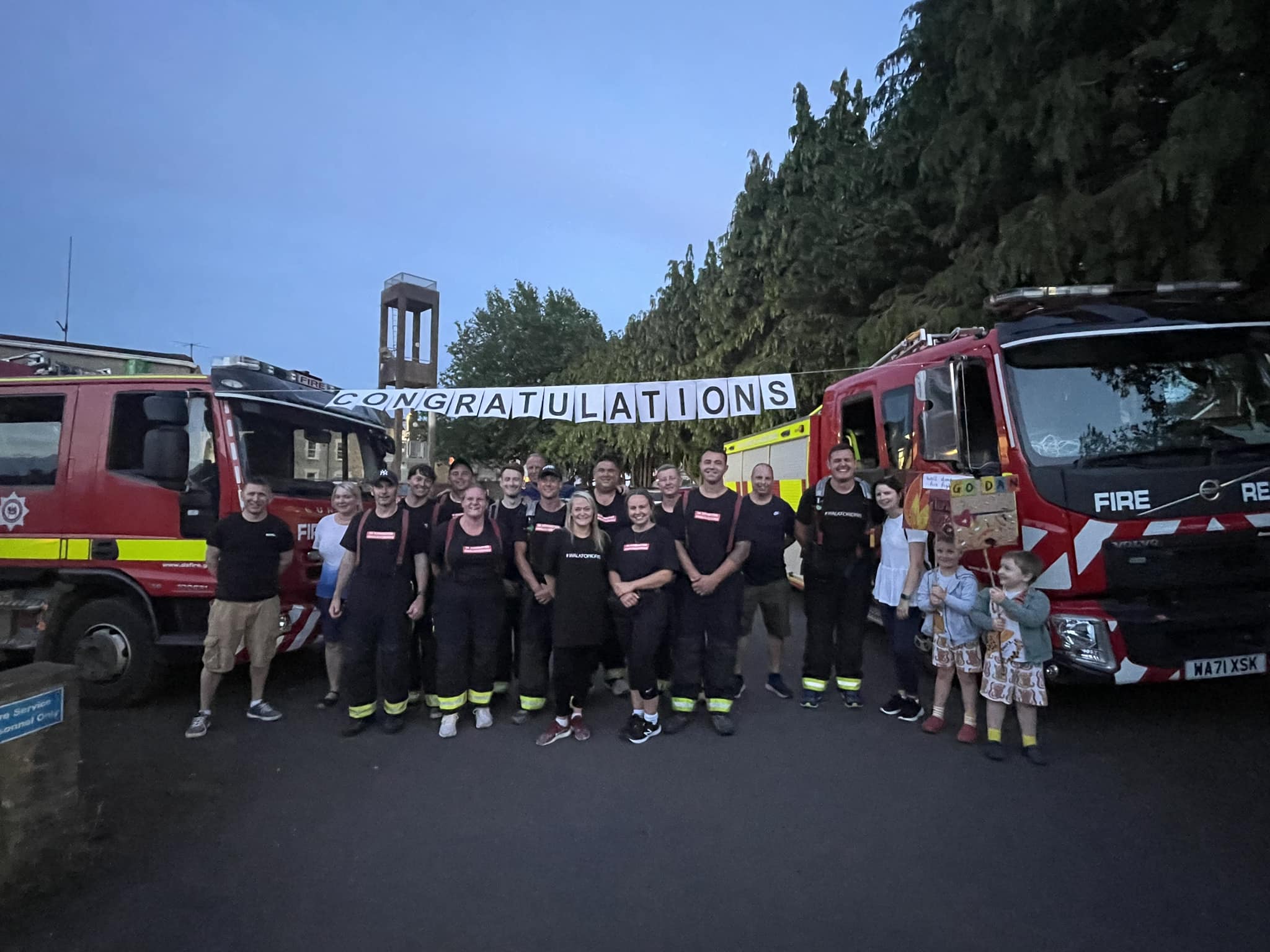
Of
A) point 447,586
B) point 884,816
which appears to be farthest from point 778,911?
point 447,586

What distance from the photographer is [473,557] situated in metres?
5.34

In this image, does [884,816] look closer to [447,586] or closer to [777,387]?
[447,586]

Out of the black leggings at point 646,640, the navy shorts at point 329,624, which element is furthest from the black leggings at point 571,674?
the navy shorts at point 329,624

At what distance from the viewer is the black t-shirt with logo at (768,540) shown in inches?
228

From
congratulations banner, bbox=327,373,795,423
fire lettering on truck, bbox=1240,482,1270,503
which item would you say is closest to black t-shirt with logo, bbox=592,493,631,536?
congratulations banner, bbox=327,373,795,423

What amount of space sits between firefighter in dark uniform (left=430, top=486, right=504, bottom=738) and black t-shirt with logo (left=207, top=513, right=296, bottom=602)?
116 centimetres

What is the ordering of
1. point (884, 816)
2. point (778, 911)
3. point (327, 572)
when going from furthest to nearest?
point (327, 572) → point (884, 816) → point (778, 911)

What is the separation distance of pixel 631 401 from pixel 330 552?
323 centimetres

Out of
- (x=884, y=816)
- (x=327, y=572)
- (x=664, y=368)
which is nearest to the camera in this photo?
(x=884, y=816)

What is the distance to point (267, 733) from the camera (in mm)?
5336

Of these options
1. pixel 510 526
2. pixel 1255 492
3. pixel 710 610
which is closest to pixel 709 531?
pixel 710 610

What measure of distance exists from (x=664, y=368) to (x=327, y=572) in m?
13.8

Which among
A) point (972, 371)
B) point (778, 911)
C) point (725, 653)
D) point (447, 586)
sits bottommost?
point (778, 911)

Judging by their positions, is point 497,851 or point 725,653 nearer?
point 497,851
